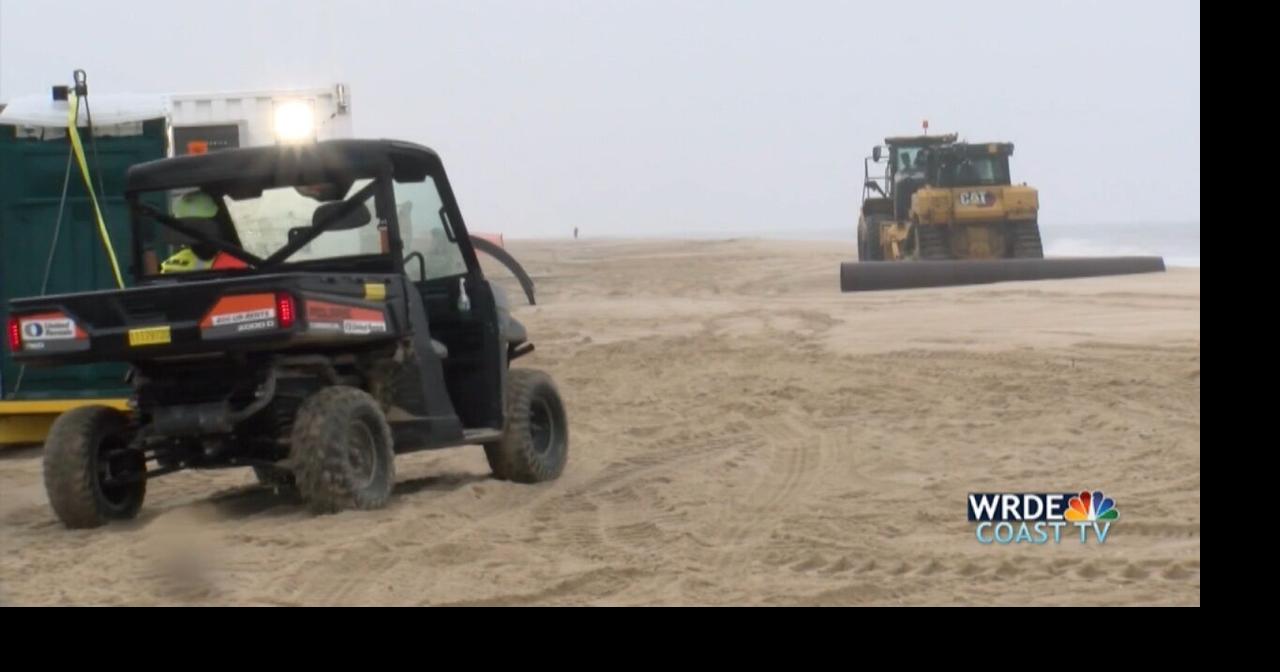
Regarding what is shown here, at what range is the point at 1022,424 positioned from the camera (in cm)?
1107

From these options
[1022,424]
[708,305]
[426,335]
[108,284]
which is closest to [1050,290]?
[708,305]

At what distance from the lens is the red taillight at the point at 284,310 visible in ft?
25.7

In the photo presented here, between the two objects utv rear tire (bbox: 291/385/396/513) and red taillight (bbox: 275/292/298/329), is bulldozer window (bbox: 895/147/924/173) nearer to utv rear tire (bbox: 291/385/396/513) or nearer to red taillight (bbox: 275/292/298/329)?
utv rear tire (bbox: 291/385/396/513)

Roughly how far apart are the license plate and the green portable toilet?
4351mm

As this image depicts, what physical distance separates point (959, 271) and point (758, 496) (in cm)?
1540

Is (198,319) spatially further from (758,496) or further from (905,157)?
(905,157)

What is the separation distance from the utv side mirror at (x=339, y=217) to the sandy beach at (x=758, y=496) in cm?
134

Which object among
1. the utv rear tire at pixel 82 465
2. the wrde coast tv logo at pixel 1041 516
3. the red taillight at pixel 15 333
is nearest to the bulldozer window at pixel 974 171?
the wrde coast tv logo at pixel 1041 516

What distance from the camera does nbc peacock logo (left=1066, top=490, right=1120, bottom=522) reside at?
25.5 ft

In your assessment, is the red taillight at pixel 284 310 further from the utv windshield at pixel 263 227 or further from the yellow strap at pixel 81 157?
the yellow strap at pixel 81 157

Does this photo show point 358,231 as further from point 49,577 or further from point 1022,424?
point 1022,424

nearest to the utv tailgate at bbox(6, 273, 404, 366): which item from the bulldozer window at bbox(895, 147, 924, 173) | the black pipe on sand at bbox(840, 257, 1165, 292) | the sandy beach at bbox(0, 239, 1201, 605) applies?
the sandy beach at bbox(0, 239, 1201, 605)

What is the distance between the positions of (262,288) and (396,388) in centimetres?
129

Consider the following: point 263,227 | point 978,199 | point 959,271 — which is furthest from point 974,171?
point 263,227
